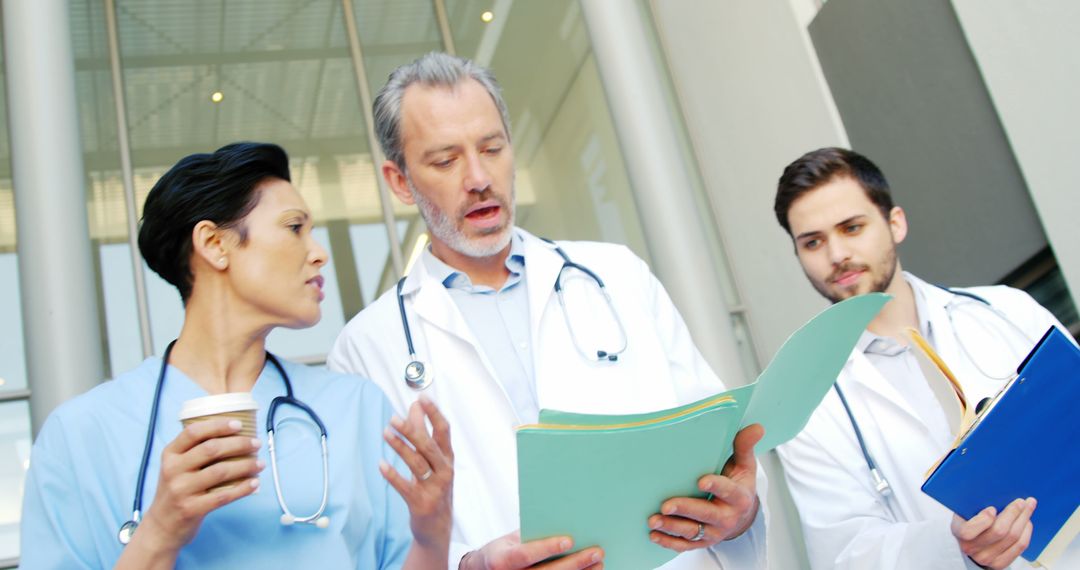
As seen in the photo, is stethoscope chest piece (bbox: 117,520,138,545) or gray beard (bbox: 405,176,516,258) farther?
gray beard (bbox: 405,176,516,258)

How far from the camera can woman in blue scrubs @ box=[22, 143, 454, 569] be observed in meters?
1.26

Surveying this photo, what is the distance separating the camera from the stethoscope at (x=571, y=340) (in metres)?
1.83

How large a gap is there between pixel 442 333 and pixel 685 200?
2239 mm

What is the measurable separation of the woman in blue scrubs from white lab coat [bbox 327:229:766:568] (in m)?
0.20

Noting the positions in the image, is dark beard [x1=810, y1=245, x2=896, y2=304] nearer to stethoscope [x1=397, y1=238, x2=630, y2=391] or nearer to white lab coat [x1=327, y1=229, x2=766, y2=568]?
white lab coat [x1=327, y1=229, x2=766, y2=568]

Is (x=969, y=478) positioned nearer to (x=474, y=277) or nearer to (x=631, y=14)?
(x=474, y=277)

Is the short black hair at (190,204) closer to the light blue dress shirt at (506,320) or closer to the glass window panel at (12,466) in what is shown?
the light blue dress shirt at (506,320)

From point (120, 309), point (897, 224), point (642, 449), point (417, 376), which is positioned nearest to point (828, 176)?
point (897, 224)

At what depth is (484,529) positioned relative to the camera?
67.6 inches

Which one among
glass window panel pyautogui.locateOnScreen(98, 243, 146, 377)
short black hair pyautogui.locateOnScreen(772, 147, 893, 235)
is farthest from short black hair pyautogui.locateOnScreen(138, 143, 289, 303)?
glass window panel pyautogui.locateOnScreen(98, 243, 146, 377)

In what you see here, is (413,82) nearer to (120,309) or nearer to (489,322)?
(489,322)

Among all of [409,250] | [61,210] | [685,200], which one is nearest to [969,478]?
[685,200]

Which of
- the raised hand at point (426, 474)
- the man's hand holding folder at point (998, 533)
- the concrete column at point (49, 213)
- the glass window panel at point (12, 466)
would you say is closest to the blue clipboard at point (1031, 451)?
the man's hand holding folder at point (998, 533)

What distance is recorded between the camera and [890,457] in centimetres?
206
